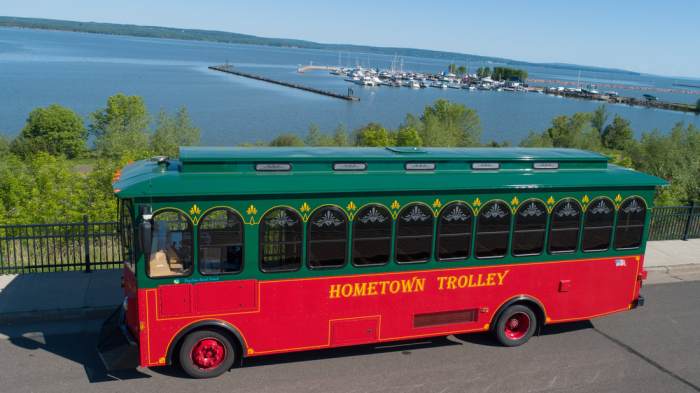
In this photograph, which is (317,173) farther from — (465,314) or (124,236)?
(465,314)

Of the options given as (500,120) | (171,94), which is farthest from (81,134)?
(500,120)

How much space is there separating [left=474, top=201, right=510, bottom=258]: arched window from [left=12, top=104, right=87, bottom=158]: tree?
41986mm

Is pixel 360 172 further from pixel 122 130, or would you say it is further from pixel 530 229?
pixel 122 130

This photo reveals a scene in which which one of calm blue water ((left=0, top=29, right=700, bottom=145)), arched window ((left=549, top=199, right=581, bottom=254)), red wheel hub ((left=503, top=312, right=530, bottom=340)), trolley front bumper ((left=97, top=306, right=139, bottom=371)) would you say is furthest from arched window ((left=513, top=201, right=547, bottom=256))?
calm blue water ((left=0, top=29, right=700, bottom=145))

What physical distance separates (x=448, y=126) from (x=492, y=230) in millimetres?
31589

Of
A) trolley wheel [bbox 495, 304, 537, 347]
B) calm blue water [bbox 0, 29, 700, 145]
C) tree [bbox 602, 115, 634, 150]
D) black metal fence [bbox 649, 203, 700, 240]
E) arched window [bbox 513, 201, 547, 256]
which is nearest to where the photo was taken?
arched window [bbox 513, 201, 547, 256]

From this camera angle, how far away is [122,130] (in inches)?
1463

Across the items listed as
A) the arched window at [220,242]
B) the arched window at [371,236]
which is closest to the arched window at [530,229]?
the arched window at [371,236]

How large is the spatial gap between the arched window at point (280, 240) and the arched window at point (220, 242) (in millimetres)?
301

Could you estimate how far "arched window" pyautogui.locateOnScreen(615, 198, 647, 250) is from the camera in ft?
29.5

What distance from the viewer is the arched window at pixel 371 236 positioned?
25.0 feet

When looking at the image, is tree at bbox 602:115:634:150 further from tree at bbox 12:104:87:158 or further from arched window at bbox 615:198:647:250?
arched window at bbox 615:198:647:250

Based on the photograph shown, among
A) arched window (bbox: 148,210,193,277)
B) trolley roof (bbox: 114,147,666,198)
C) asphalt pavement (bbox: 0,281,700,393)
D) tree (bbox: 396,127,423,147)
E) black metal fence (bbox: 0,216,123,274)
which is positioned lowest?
asphalt pavement (bbox: 0,281,700,393)

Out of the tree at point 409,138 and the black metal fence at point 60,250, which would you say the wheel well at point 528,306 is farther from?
the tree at point 409,138
